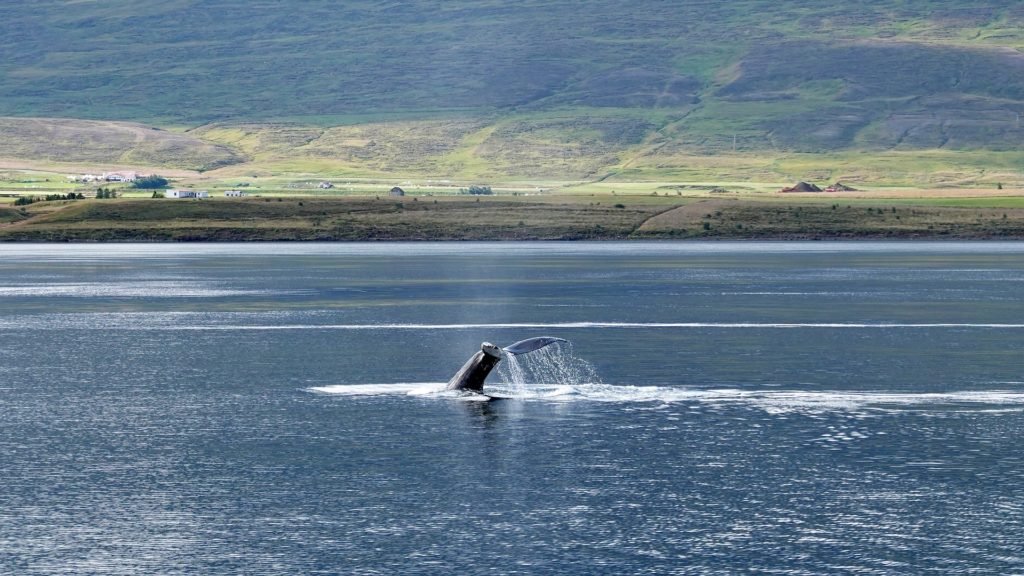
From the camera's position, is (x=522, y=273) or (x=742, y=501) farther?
(x=522, y=273)

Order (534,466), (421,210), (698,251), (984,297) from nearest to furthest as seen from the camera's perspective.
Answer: (534,466), (984,297), (698,251), (421,210)

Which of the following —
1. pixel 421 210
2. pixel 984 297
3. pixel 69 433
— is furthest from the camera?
pixel 421 210

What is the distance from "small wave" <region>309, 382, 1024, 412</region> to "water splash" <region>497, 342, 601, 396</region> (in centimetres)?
68

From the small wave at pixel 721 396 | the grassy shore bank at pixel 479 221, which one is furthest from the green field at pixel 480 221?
the small wave at pixel 721 396

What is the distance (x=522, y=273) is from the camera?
9625 cm

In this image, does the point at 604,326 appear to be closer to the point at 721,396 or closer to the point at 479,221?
the point at 721,396

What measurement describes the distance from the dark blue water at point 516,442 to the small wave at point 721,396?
0.16 meters

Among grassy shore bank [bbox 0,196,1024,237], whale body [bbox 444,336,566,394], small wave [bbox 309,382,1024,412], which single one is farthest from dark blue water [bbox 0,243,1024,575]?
grassy shore bank [bbox 0,196,1024,237]

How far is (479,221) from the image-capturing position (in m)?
174

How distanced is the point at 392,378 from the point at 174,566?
2023 centimetres

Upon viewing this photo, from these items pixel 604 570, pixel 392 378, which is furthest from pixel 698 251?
pixel 604 570

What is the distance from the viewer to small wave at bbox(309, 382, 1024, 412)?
35.0 meters

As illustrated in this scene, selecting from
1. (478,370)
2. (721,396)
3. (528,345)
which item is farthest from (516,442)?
(721,396)

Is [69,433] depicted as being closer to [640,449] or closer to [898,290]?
[640,449]
